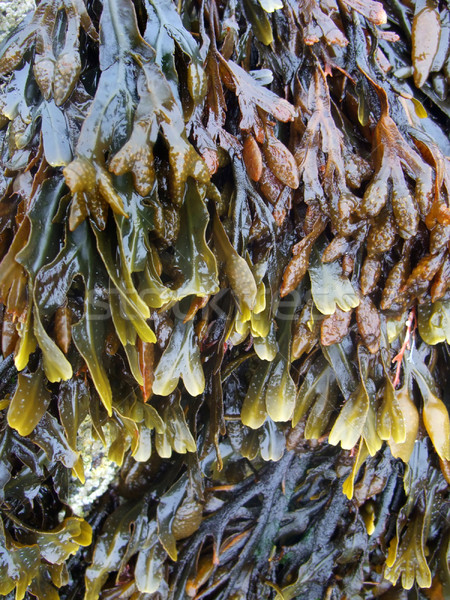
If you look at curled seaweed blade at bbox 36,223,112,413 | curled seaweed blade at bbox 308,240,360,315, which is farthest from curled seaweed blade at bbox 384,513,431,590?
curled seaweed blade at bbox 36,223,112,413

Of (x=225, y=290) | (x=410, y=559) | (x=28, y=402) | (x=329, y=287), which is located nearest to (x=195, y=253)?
(x=225, y=290)

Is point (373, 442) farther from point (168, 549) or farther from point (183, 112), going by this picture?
point (183, 112)

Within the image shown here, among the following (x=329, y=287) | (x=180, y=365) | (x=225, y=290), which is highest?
(x=329, y=287)

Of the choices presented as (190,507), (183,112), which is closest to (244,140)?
(183,112)

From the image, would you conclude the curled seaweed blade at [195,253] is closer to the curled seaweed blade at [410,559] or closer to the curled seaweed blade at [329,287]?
the curled seaweed blade at [329,287]

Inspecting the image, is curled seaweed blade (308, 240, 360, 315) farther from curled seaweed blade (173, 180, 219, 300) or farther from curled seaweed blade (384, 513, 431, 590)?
curled seaweed blade (384, 513, 431, 590)

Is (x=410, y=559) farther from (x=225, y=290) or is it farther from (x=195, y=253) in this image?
(x=195, y=253)

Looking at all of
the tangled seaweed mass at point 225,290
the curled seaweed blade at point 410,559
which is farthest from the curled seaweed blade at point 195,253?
the curled seaweed blade at point 410,559

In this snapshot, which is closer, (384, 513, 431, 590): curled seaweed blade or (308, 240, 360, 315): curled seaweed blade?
(308, 240, 360, 315): curled seaweed blade

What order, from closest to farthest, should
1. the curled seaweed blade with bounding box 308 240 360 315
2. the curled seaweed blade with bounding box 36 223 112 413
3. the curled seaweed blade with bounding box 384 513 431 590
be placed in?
the curled seaweed blade with bounding box 36 223 112 413 < the curled seaweed blade with bounding box 308 240 360 315 < the curled seaweed blade with bounding box 384 513 431 590
